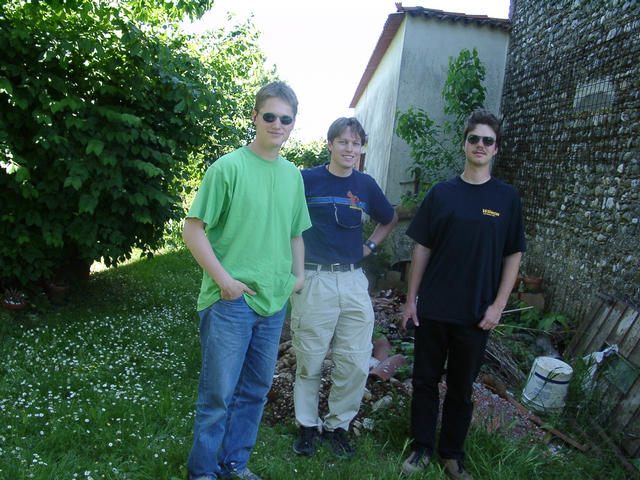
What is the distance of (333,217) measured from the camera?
2857 mm

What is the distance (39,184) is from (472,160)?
379cm

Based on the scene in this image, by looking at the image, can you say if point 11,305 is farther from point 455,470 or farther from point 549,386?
A: point 549,386

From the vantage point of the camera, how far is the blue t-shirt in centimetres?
285

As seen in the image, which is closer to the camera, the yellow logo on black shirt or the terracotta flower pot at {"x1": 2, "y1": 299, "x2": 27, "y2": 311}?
the yellow logo on black shirt

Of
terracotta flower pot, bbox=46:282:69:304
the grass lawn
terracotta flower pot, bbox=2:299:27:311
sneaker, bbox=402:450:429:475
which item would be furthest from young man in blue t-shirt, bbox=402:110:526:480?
terracotta flower pot, bbox=46:282:69:304

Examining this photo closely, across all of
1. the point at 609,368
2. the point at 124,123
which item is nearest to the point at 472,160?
the point at 609,368

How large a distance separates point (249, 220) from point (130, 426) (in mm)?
1602

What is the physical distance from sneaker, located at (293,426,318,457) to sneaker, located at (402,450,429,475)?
20.8 inches

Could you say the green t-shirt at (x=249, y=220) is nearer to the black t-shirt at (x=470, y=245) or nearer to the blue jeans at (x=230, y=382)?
the blue jeans at (x=230, y=382)

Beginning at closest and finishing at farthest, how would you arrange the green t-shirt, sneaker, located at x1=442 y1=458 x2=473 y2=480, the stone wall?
1. the green t-shirt
2. sneaker, located at x1=442 y1=458 x2=473 y2=480
3. the stone wall

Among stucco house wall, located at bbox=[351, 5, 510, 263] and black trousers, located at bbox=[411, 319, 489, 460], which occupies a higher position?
stucco house wall, located at bbox=[351, 5, 510, 263]

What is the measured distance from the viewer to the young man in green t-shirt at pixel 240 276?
2102 millimetres

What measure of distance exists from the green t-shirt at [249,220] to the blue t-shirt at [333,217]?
56 centimetres

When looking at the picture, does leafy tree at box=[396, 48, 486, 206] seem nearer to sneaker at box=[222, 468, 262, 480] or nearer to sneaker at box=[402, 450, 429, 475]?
sneaker at box=[402, 450, 429, 475]
